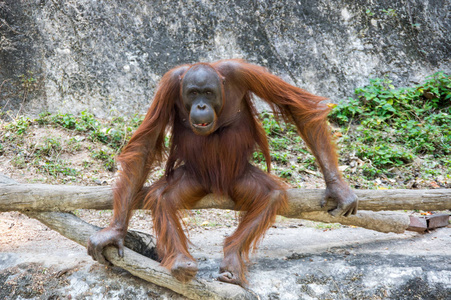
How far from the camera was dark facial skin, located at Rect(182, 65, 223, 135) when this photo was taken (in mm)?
2932

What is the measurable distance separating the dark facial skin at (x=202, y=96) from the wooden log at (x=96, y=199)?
58 cm

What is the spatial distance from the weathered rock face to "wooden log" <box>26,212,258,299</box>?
11.6ft

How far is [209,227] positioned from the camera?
177 inches

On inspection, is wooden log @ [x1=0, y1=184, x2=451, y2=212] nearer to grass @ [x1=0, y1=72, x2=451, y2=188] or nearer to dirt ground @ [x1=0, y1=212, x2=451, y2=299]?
dirt ground @ [x1=0, y1=212, x2=451, y2=299]


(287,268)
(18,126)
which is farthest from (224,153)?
(18,126)

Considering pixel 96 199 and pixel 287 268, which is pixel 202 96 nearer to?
pixel 96 199

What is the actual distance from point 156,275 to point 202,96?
120 centimetres

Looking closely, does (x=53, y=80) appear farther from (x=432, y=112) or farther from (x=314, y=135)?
(x=432, y=112)

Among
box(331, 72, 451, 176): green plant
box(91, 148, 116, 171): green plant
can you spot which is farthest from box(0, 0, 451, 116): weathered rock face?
box(91, 148, 116, 171): green plant

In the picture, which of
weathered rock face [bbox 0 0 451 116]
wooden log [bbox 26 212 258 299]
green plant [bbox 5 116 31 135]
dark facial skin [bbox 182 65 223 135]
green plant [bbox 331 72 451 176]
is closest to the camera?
wooden log [bbox 26 212 258 299]

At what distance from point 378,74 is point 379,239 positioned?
379 centimetres

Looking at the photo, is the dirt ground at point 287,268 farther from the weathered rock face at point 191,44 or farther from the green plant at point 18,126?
the weathered rock face at point 191,44

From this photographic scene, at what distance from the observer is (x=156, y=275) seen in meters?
2.78

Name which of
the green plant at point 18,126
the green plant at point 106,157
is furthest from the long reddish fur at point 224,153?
the green plant at point 18,126
